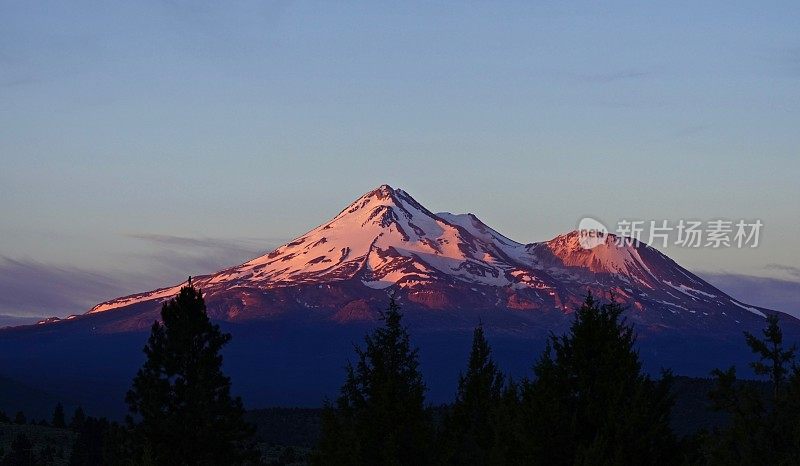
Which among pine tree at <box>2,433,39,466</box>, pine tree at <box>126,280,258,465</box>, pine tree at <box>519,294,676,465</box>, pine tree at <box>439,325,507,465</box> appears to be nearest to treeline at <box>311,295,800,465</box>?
pine tree at <box>519,294,676,465</box>

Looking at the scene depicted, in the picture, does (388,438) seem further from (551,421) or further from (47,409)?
(47,409)

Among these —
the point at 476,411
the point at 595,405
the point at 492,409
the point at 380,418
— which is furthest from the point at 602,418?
the point at 476,411

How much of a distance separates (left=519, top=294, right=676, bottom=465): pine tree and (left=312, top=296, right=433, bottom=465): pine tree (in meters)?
4.36

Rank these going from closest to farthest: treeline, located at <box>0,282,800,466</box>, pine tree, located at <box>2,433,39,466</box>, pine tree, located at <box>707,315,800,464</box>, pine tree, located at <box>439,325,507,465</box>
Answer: treeline, located at <box>0,282,800,466</box>, pine tree, located at <box>707,315,800,464</box>, pine tree, located at <box>439,325,507,465</box>, pine tree, located at <box>2,433,39,466</box>

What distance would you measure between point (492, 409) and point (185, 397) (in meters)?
10.6

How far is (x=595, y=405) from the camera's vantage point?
907 inches

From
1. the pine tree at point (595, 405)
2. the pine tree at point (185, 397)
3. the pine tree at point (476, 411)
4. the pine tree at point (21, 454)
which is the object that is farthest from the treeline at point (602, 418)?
the pine tree at point (21, 454)

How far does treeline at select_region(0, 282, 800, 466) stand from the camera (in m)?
22.8

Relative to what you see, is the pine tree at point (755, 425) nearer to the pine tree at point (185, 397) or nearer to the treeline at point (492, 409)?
the treeline at point (492, 409)

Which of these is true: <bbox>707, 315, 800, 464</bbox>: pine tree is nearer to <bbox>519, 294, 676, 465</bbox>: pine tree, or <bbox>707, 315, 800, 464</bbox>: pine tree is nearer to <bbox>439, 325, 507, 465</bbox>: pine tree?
<bbox>519, 294, 676, 465</bbox>: pine tree

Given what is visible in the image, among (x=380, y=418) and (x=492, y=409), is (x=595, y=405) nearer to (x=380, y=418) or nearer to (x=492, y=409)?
(x=380, y=418)

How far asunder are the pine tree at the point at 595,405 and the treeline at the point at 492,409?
0.07ft

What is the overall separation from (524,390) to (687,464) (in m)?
3.86

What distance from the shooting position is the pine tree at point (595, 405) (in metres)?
22.0
